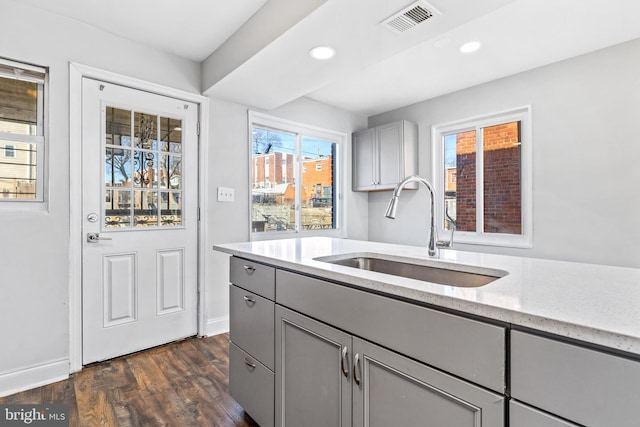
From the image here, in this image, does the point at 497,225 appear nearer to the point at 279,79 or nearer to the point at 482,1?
the point at 482,1

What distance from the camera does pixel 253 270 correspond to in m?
1.63

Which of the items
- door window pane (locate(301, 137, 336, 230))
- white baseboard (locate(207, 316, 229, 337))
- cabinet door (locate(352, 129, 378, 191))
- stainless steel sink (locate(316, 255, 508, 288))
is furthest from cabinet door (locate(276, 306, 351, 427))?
cabinet door (locate(352, 129, 378, 191))

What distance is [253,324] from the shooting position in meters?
1.63

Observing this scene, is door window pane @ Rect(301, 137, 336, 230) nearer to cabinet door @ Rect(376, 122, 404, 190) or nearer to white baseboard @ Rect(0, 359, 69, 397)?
cabinet door @ Rect(376, 122, 404, 190)

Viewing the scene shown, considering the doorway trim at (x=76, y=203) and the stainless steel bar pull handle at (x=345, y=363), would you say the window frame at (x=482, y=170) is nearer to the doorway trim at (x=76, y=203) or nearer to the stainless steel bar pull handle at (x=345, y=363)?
the stainless steel bar pull handle at (x=345, y=363)

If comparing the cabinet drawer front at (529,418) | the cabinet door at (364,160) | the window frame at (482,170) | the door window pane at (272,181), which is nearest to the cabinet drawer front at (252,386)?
the cabinet drawer front at (529,418)

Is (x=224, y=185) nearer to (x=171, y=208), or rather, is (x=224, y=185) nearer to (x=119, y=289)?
(x=171, y=208)

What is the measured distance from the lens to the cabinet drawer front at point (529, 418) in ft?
2.22

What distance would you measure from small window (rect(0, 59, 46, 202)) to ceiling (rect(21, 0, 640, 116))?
1.56ft

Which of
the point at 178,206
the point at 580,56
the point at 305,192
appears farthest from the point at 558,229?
the point at 178,206

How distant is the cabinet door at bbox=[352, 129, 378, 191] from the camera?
4020 millimetres

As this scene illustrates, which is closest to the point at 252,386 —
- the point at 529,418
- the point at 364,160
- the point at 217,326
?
the point at 529,418

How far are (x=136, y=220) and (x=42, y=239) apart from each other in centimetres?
59

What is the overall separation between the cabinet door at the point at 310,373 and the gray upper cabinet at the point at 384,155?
8.91ft
